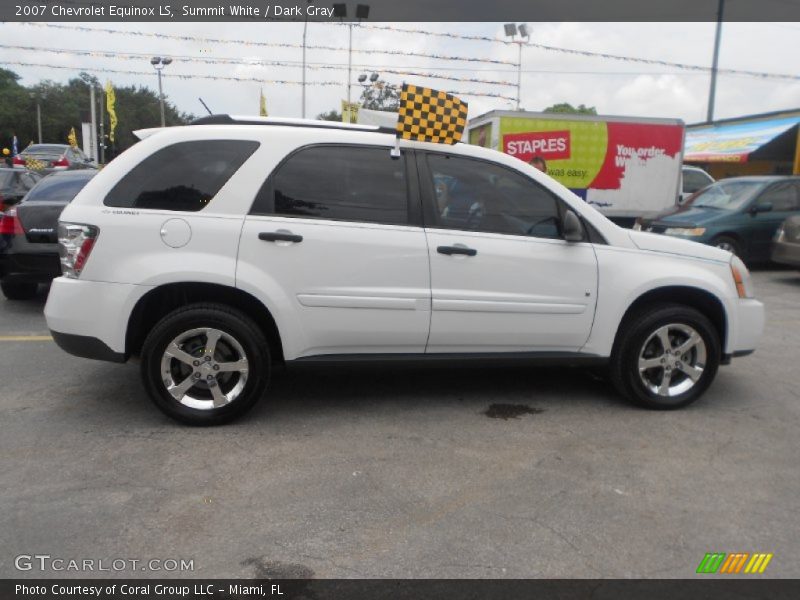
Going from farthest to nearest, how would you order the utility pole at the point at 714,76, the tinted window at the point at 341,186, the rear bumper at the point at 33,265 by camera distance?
1. the utility pole at the point at 714,76
2. the rear bumper at the point at 33,265
3. the tinted window at the point at 341,186

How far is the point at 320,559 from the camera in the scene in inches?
107

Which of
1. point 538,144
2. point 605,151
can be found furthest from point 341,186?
point 605,151

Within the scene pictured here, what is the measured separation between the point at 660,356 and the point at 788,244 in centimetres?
710

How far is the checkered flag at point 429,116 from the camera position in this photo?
4.16m

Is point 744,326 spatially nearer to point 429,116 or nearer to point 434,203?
point 434,203

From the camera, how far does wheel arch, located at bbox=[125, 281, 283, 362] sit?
3939mm

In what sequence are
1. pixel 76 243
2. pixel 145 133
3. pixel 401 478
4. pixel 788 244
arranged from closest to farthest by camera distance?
1. pixel 401 478
2. pixel 76 243
3. pixel 145 133
4. pixel 788 244

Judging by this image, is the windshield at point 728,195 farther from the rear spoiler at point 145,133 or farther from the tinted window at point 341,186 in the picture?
the rear spoiler at point 145,133

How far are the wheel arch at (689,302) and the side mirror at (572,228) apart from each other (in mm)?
621

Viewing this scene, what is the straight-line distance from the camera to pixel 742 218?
11.3 m

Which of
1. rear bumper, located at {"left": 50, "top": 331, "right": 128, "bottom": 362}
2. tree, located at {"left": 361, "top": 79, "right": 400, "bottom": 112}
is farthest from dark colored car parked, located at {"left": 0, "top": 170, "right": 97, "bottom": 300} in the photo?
tree, located at {"left": 361, "top": 79, "right": 400, "bottom": 112}

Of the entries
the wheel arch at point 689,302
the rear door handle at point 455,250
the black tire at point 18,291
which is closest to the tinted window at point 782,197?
the wheel arch at point 689,302

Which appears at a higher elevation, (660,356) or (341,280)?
(341,280)

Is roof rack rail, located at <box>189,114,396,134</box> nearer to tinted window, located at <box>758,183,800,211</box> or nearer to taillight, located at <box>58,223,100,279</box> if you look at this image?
taillight, located at <box>58,223,100,279</box>
